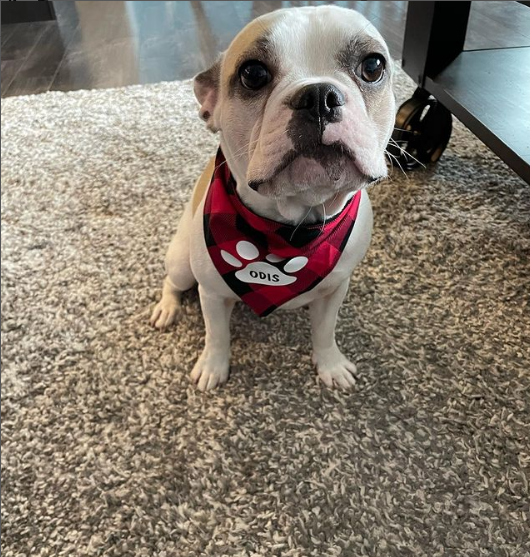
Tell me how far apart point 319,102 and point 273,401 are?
25.0 inches

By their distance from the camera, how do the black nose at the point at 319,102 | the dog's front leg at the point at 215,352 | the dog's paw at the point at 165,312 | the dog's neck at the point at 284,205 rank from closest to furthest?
the black nose at the point at 319,102, the dog's neck at the point at 284,205, the dog's front leg at the point at 215,352, the dog's paw at the point at 165,312

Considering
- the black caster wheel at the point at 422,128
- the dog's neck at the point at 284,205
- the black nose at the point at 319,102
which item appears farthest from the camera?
the black caster wheel at the point at 422,128

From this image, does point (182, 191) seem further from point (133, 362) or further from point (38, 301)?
point (133, 362)

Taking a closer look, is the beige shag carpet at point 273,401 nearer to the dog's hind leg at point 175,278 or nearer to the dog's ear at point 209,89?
the dog's hind leg at point 175,278

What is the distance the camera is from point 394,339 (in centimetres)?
122

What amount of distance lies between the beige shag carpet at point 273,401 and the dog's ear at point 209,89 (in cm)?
52

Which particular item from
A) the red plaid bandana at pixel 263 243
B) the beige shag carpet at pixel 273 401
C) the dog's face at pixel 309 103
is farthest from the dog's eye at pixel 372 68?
the beige shag carpet at pixel 273 401

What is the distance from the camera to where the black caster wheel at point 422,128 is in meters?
1.68

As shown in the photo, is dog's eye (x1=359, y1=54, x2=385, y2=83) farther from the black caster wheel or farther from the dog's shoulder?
the black caster wheel

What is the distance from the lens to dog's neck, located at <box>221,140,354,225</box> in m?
0.86

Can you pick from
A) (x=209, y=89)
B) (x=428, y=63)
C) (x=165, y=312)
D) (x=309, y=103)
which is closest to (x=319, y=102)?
(x=309, y=103)

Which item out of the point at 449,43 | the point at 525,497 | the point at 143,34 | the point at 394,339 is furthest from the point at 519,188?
the point at 143,34

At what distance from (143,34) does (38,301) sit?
2496 millimetres

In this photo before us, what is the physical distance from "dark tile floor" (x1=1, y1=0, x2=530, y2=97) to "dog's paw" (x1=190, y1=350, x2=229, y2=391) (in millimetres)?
1513
